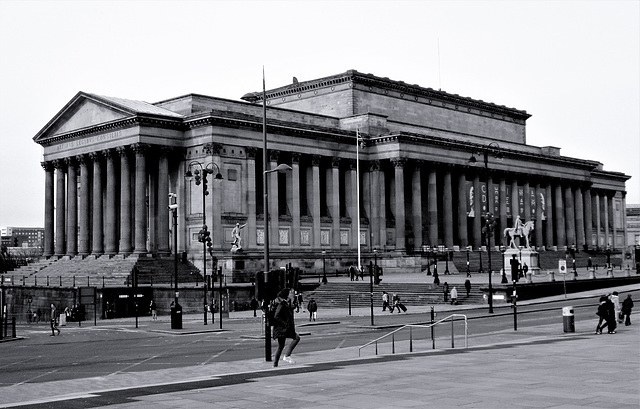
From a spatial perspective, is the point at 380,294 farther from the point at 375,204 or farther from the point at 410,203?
the point at 410,203

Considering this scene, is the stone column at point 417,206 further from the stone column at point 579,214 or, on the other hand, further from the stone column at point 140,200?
the stone column at point 579,214

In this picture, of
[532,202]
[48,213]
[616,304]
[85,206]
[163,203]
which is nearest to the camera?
[616,304]

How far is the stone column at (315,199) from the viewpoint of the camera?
8725 cm

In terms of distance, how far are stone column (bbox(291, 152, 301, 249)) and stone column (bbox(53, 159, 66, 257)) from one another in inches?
943

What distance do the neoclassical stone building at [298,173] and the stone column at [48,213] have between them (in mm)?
148

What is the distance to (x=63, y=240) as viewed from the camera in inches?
3482

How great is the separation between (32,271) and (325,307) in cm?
3384

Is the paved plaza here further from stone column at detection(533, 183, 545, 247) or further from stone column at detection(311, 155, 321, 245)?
stone column at detection(533, 183, 545, 247)

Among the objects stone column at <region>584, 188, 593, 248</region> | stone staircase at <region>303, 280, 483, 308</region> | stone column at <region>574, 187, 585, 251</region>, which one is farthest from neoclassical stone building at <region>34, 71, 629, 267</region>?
stone column at <region>584, 188, 593, 248</region>

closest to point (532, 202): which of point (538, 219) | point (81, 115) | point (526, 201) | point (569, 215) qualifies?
point (526, 201)

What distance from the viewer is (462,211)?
100 m

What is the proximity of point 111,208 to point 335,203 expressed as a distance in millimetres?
23394

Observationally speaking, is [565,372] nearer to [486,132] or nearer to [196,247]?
[196,247]

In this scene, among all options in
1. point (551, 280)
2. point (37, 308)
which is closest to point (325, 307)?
point (551, 280)
